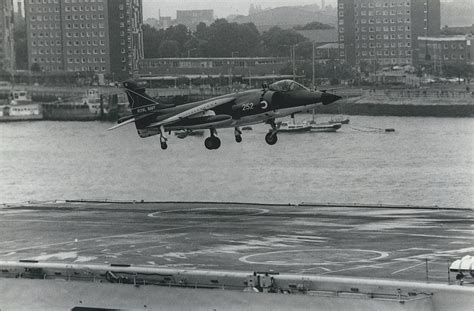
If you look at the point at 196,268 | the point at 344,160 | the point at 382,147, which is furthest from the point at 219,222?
the point at 382,147

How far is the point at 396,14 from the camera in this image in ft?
503

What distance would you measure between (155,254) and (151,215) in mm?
16948

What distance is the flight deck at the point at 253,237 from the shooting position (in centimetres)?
5056

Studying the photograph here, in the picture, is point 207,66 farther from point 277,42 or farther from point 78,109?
point 78,109

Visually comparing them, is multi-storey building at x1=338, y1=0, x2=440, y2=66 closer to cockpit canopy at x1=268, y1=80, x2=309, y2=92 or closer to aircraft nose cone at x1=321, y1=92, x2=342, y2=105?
cockpit canopy at x1=268, y1=80, x2=309, y2=92

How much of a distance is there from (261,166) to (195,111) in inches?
3504

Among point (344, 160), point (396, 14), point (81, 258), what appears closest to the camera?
point (81, 258)

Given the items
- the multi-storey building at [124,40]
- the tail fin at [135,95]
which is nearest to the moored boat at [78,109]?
the multi-storey building at [124,40]

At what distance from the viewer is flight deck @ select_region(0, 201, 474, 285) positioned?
166 ft

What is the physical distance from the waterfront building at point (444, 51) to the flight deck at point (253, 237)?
3116 inches

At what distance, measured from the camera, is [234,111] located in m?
35.1

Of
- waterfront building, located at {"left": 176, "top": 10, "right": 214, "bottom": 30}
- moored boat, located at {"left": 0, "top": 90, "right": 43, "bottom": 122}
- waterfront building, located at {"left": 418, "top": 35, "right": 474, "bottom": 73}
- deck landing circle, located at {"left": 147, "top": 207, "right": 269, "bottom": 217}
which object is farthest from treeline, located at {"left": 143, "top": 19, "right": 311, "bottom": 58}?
moored boat, located at {"left": 0, "top": 90, "right": 43, "bottom": 122}

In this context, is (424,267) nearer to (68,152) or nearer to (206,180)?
(206,180)

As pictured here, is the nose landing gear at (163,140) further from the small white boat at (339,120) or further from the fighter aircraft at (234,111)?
the small white boat at (339,120)
